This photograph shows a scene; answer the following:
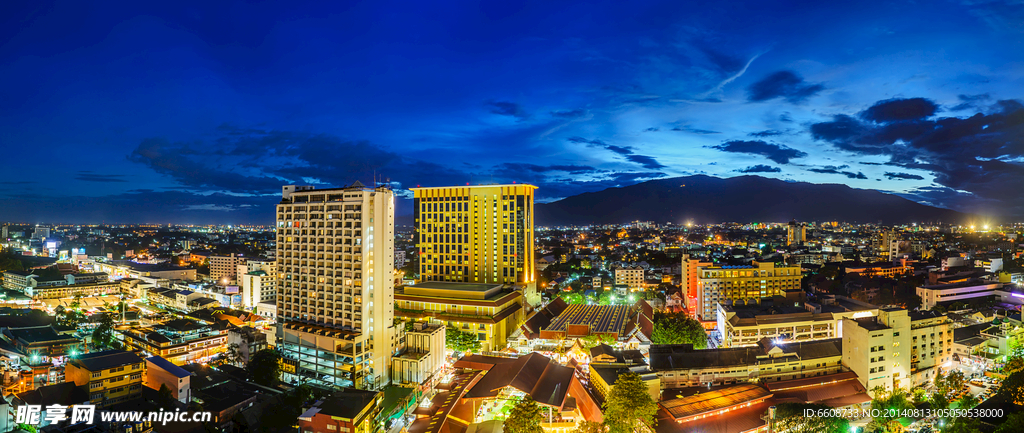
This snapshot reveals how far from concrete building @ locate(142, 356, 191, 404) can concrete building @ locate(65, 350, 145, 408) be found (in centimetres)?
56

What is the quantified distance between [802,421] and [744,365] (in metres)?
5.78

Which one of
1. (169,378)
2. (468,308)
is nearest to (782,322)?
(468,308)

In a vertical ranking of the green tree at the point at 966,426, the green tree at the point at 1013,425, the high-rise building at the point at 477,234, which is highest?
the high-rise building at the point at 477,234

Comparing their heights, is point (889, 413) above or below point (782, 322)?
below

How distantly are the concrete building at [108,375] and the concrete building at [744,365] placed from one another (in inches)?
1048

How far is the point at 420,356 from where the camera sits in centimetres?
2470

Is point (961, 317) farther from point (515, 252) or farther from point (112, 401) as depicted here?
point (112, 401)

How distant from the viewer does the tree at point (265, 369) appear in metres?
24.0

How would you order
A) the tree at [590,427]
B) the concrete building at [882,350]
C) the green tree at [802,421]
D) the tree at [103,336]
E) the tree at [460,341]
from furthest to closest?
the tree at [103,336] → the tree at [460,341] → the concrete building at [882,350] → the green tree at [802,421] → the tree at [590,427]

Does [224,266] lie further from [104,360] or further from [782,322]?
[782,322]

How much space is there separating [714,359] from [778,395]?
3.18 m

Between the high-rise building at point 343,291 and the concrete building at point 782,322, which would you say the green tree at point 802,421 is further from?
the high-rise building at point 343,291

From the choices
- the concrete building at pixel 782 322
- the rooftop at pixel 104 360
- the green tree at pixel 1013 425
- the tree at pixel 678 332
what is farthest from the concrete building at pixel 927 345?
the rooftop at pixel 104 360

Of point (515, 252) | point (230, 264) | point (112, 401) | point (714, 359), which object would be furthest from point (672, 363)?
point (230, 264)
